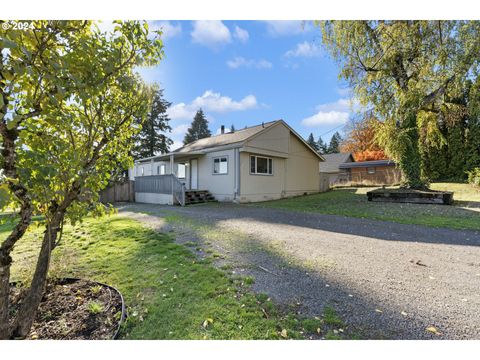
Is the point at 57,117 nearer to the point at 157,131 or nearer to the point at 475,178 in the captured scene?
the point at 475,178

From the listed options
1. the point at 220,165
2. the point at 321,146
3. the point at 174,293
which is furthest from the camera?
the point at 321,146

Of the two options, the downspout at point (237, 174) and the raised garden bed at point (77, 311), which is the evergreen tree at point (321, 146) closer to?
the downspout at point (237, 174)

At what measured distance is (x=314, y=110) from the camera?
14141 millimetres

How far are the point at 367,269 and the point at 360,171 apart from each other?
2853cm

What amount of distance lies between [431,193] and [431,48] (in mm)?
6261

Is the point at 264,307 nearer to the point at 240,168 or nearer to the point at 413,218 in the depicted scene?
the point at 413,218

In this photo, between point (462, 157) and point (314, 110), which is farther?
point (462, 157)

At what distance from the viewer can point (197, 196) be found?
13.8m

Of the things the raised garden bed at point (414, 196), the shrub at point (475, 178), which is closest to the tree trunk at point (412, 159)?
the raised garden bed at point (414, 196)

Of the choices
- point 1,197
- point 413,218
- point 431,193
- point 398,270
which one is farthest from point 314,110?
point 1,197

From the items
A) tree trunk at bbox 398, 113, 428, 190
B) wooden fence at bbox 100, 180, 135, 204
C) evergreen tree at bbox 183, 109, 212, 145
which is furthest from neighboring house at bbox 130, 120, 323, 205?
evergreen tree at bbox 183, 109, 212, 145

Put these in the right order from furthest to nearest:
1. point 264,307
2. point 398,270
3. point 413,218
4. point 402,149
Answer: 1. point 402,149
2. point 413,218
3. point 398,270
4. point 264,307

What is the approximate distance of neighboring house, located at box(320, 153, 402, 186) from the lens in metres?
24.6

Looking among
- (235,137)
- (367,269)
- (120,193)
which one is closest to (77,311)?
(367,269)
